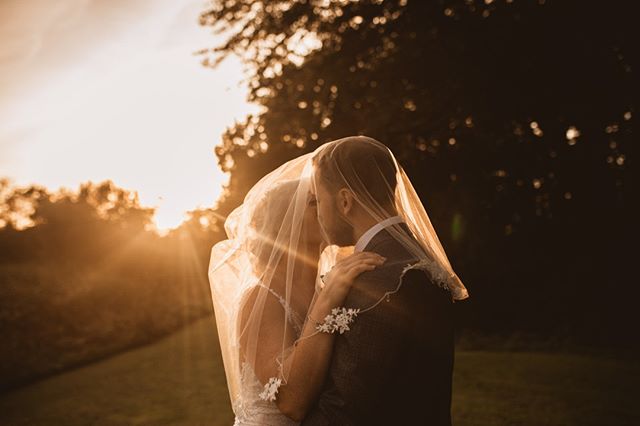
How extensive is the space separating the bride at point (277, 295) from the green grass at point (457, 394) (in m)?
5.83

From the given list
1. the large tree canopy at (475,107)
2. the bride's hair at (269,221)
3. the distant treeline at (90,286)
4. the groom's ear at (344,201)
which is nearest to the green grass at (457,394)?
the distant treeline at (90,286)

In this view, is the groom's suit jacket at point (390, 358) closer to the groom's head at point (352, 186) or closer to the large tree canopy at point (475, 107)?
the groom's head at point (352, 186)

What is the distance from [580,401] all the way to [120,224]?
2662 centimetres

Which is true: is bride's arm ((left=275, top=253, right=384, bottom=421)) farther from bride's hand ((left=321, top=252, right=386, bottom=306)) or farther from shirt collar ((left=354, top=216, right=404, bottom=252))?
shirt collar ((left=354, top=216, right=404, bottom=252))

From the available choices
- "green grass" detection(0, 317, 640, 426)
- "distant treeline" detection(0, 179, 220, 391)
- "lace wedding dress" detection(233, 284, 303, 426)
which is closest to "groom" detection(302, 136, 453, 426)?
"lace wedding dress" detection(233, 284, 303, 426)

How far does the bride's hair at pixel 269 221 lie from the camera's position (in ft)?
10.6

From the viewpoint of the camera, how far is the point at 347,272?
2080mm

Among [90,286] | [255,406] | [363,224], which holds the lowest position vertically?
[90,286]

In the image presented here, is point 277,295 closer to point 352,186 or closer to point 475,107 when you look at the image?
point 352,186

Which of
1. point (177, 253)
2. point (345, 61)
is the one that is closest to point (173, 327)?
point (177, 253)

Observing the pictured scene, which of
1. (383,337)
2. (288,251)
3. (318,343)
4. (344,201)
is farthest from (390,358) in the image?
(288,251)

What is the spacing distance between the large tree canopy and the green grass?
2427 millimetres

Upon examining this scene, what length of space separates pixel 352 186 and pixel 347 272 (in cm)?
41

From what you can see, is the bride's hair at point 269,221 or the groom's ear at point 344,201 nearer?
the groom's ear at point 344,201
